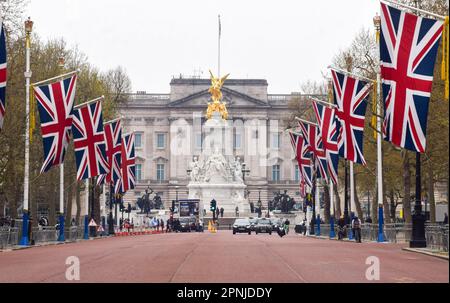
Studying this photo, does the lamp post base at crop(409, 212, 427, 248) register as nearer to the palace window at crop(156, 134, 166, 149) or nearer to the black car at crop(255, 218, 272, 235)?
the black car at crop(255, 218, 272, 235)

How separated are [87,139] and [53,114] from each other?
726 centimetres

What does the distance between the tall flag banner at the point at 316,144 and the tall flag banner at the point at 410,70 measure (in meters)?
28.2

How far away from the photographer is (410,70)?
33.6m

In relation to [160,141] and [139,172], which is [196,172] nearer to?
[139,172]

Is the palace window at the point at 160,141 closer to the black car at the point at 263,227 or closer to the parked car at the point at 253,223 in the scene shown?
the parked car at the point at 253,223

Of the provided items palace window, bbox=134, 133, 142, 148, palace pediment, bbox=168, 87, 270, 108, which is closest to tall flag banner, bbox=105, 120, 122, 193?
palace pediment, bbox=168, 87, 270, 108

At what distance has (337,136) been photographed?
57.7 metres

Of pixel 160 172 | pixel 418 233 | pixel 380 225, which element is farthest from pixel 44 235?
pixel 160 172

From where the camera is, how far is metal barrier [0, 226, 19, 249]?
168ft

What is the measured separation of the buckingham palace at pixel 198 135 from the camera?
7446 inches

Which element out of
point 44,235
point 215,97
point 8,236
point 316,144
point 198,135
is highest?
point 198,135
